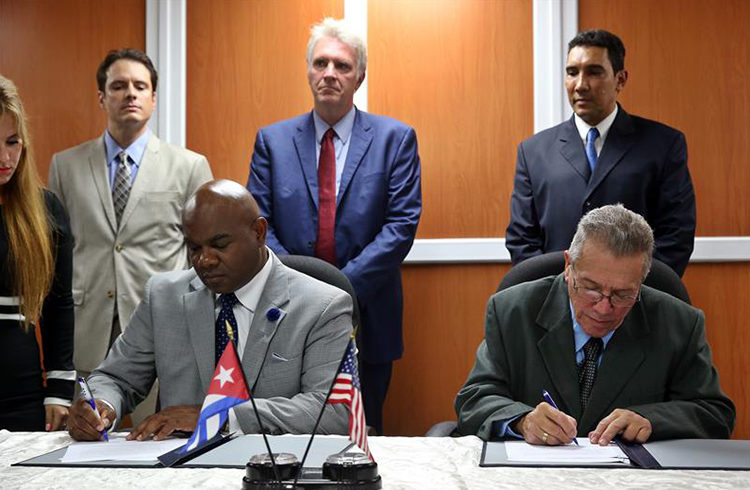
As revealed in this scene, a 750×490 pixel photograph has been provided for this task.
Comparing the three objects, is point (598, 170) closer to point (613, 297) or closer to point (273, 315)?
point (613, 297)

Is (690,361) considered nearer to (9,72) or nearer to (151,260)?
(151,260)

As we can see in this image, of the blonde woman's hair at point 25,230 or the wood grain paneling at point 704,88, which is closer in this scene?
the blonde woman's hair at point 25,230

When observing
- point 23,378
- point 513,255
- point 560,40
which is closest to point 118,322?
point 23,378

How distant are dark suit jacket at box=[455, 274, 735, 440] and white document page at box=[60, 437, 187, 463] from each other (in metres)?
0.76

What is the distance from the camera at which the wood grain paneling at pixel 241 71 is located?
4.96m

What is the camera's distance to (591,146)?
12.9 feet

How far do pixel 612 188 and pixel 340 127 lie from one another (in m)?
1.18

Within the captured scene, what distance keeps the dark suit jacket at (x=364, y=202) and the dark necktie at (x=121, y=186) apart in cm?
56

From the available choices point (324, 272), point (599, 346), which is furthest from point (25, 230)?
point (599, 346)

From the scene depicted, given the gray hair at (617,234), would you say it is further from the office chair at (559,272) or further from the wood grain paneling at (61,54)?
the wood grain paneling at (61,54)

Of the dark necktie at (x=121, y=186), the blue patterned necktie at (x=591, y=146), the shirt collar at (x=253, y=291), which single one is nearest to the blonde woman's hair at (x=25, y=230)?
the shirt collar at (x=253, y=291)

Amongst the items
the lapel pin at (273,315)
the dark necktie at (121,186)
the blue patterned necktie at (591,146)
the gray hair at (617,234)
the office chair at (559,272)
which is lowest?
the lapel pin at (273,315)

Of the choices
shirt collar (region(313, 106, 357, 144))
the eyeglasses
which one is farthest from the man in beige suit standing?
the eyeglasses

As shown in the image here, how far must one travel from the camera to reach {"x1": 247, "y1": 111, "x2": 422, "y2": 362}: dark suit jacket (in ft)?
12.8
